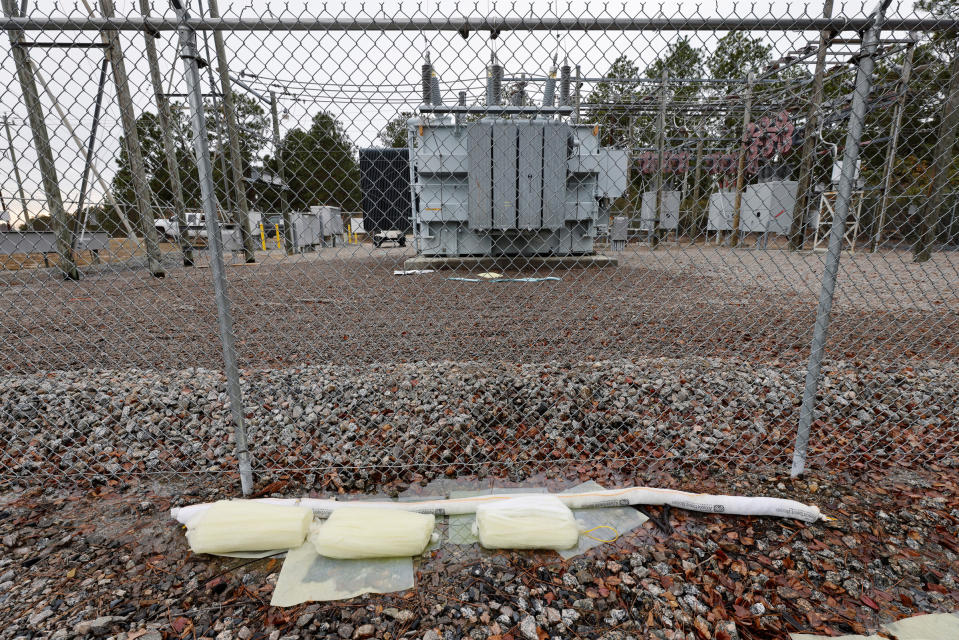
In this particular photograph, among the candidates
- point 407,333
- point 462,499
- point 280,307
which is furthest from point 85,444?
point 280,307

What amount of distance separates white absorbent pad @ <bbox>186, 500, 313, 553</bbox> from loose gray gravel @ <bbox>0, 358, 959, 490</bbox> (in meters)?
0.45

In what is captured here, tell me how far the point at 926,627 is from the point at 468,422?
2.12 m

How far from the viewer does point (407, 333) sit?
17.1 ft

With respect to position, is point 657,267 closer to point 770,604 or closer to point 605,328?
point 605,328

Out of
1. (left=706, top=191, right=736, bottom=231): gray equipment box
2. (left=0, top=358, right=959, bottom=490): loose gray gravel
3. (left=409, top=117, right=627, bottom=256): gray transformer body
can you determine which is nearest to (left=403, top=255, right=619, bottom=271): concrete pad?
(left=409, top=117, right=627, bottom=256): gray transformer body

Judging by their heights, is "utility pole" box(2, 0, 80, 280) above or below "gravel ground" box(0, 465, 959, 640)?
above

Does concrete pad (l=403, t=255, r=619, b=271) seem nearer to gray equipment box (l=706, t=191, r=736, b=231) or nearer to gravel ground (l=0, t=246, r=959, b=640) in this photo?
gray equipment box (l=706, t=191, r=736, b=231)

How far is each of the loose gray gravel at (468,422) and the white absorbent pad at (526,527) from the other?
524mm

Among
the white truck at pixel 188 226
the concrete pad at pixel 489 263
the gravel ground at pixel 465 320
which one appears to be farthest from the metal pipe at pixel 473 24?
the concrete pad at pixel 489 263

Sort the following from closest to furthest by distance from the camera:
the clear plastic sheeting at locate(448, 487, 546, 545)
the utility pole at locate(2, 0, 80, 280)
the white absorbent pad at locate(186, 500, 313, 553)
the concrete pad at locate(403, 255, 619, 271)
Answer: the white absorbent pad at locate(186, 500, 313, 553) < the clear plastic sheeting at locate(448, 487, 546, 545) < the utility pole at locate(2, 0, 80, 280) < the concrete pad at locate(403, 255, 619, 271)

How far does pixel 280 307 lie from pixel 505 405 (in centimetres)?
483

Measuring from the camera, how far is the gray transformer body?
297 inches

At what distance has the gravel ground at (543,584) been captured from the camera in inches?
63.1

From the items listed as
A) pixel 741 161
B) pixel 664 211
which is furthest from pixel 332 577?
pixel 664 211
